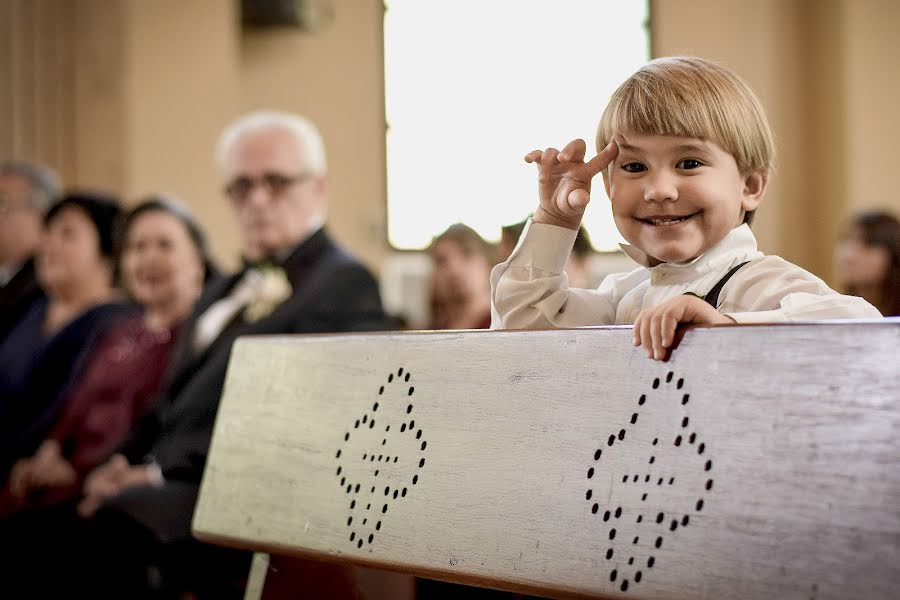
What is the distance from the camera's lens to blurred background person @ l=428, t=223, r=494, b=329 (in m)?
5.01

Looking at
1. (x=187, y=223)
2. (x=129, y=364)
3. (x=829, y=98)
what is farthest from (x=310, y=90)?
(x=129, y=364)

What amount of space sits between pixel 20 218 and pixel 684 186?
13.2 feet

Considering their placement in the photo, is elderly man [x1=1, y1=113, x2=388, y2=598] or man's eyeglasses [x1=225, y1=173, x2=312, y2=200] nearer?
elderly man [x1=1, y1=113, x2=388, y2=598]

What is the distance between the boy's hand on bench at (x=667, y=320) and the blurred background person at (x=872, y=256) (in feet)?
9.09

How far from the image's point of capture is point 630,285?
65.3 inches

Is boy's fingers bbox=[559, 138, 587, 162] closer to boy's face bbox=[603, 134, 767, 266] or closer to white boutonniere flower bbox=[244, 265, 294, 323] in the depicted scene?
boy's face bbox=[603, 134, 767, 266]

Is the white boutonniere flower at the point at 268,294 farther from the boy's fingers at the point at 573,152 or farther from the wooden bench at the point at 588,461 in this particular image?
the boy's fingers at the point at 573,152

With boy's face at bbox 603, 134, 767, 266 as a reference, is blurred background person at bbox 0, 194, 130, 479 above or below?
below

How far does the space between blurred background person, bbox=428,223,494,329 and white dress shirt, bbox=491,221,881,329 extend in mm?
3276

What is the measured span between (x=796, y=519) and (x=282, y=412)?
926 mm

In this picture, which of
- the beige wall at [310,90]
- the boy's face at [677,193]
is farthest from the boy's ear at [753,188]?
the beige wall at [310,90]

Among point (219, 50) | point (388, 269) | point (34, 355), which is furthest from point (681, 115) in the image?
point (388, 269)

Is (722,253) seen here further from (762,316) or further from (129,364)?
(129,364)

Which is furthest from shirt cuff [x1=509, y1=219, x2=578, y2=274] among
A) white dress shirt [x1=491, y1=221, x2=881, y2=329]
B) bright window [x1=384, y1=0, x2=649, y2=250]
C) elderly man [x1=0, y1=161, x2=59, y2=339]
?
elderly man [x1=0, y1=161, x2=59, y2=339]
